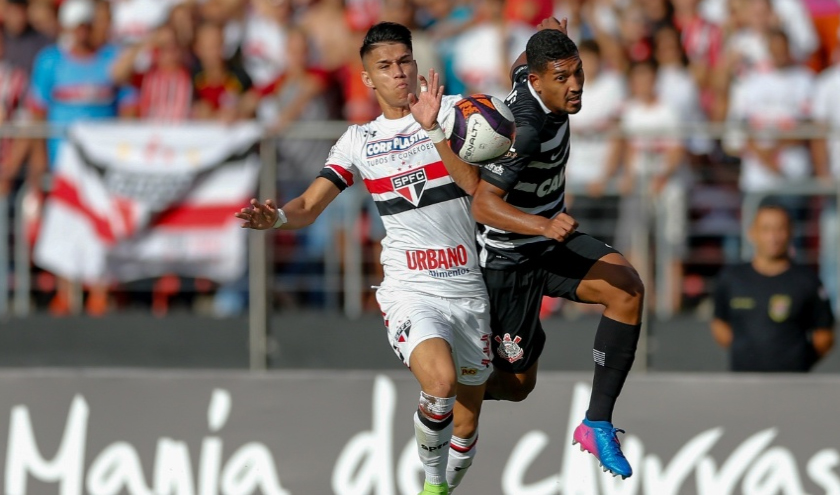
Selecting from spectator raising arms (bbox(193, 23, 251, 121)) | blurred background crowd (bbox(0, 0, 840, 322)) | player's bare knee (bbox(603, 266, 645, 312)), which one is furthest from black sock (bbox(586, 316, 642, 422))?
spectator raising arms (bbox(193, 23, 251, 121))

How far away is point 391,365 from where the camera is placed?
1173 cm

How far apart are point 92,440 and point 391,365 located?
2.51 meters

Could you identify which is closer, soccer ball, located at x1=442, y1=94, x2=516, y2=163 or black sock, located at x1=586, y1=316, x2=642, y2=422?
soccer ball, located at x1=442, y1=94, x2=516, y2=163

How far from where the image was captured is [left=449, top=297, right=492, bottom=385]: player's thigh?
26.9ft

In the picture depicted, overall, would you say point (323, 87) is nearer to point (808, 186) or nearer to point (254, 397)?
point (254, 397)

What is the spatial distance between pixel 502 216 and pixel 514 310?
97cm

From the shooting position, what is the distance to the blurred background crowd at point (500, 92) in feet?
37.4

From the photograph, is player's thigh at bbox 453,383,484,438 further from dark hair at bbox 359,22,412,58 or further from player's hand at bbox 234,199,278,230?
dark hair at bbox 359,22,412,58

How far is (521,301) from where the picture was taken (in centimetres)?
839

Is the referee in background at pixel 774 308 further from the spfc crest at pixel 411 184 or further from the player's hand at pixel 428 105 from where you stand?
the player's hand at pixel 428 105

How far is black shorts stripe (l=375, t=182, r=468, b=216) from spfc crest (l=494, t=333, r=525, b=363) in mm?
876

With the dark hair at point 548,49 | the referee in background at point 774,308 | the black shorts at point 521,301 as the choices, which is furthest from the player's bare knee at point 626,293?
the referee in background at point 774,308

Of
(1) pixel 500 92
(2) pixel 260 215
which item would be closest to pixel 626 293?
(2) pixel 260 215

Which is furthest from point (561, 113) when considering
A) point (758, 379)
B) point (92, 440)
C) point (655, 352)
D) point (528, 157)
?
point (92, 440)
